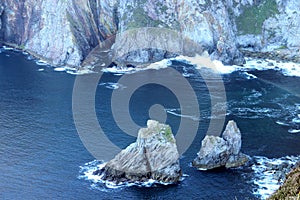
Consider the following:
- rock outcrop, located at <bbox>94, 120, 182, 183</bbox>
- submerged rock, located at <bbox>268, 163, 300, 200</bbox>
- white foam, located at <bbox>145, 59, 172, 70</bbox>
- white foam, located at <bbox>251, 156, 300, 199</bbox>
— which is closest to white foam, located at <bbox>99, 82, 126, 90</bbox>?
white foam, located at <bbox>145, 59, 172, 70</bbox>

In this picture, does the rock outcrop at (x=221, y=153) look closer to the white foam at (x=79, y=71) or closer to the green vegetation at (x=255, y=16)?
the white foam at (x=79, y=71)

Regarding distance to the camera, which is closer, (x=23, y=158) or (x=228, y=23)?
(x=23, y=158)

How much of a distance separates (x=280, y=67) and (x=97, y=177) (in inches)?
3712

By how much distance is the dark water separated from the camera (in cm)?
8956

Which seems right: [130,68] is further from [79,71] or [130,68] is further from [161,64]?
[79,71]

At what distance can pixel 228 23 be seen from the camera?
180 meters

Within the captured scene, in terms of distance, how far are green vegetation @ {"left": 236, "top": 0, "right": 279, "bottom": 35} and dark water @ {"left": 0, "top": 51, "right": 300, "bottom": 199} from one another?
29.2 metres

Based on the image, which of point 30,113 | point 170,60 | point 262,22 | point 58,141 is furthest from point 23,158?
point 262,22

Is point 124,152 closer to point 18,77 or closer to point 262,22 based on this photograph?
point 18,77

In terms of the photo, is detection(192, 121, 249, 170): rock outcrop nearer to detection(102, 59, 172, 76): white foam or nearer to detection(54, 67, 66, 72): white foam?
detection(102, 59, 172, 76): white foam

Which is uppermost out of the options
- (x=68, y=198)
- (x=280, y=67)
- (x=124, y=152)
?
(x=280, y=67)

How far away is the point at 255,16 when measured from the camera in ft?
616

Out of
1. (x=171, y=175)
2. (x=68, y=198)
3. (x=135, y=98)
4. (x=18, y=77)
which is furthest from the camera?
(x=18, y=77)

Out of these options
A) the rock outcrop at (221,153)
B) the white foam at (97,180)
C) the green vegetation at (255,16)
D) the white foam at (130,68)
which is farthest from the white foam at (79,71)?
the rock outcrop at (221,153)
